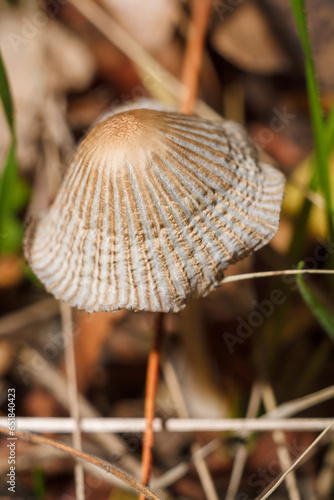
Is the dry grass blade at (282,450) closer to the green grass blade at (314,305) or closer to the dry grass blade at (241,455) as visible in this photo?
the dry grass blade at (241,455)

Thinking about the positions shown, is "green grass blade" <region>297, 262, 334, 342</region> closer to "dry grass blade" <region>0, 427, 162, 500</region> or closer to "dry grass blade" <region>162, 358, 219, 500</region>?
"dry grass blade" <region>0, 427, 162, 500</region>

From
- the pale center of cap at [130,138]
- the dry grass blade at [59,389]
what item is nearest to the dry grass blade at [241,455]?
the dry grass blade at [59,389]

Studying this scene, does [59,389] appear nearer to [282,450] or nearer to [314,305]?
[282,450]

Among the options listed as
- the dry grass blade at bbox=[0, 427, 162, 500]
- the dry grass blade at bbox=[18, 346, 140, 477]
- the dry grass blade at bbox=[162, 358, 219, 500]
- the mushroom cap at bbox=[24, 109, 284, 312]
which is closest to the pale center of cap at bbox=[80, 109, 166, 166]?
the mushroom cap at bbox=[24, 109, 284, 312]

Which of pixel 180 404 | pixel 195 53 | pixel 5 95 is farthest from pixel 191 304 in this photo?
pixel 195 53

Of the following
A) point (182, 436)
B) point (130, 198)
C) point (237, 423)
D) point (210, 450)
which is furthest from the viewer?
point (182, 436)

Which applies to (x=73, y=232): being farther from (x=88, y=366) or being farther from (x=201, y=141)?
(x=88, y=366)

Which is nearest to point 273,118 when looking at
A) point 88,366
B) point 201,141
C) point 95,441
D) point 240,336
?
point 240,336
